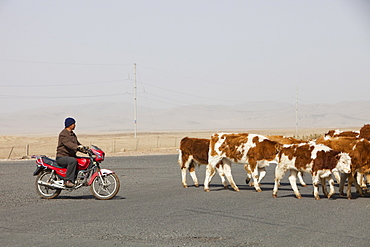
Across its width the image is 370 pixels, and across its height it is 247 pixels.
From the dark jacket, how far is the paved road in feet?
4.43

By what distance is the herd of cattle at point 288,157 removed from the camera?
15.8 meters

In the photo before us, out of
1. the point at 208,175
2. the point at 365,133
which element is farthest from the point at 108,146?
the point at 208,175

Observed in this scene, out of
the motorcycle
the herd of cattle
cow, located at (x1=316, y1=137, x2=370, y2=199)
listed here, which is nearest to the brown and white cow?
the herd of cattle

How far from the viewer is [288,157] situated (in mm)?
16438

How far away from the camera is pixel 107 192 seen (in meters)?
16.2

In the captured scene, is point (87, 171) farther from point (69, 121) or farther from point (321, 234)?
point (321, 234)

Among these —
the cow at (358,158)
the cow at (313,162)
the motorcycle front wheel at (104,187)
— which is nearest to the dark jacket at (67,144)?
the motorcycle front wheel at (104,187)

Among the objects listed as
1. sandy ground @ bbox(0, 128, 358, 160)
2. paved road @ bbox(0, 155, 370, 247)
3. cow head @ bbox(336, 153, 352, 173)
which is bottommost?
sandy ground @ bbox(0, 128, 358, 160)

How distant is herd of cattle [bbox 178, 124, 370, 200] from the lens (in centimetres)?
1578

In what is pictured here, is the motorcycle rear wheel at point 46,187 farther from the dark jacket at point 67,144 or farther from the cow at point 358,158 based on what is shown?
the cow at point 358,158

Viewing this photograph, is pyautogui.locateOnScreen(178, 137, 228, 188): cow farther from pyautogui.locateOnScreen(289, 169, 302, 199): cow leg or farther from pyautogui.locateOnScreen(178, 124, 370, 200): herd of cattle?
pyautogui.locateOnScreen(289, 169, 302, 199): cow leg

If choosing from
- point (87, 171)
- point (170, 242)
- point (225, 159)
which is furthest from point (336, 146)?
point (170, 242)

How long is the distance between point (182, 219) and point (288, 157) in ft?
17.3

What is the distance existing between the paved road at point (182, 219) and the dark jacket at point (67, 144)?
135cm
